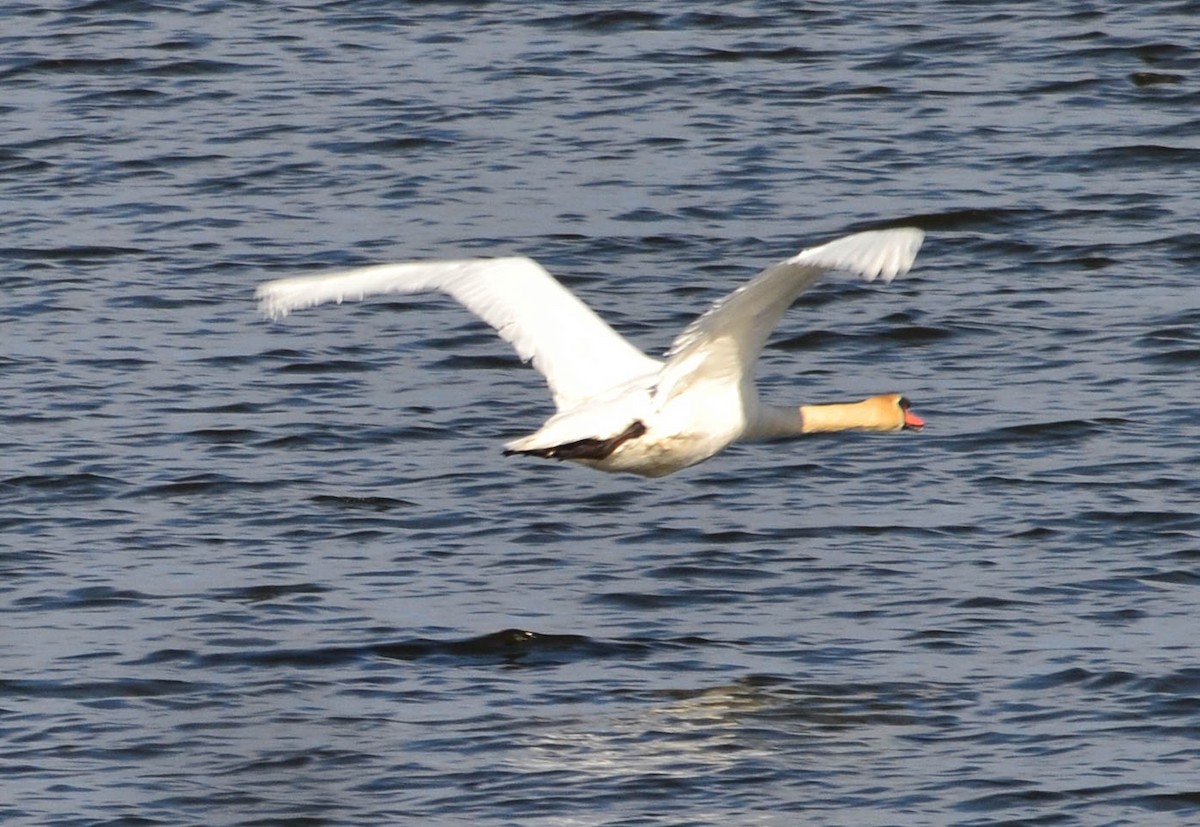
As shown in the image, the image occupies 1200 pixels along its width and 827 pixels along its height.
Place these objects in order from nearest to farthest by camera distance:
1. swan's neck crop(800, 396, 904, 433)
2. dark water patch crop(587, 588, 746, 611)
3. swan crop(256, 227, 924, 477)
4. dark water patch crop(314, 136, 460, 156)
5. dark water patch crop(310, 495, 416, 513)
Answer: swan crop(256, 227, 924, 477)
swan's neck crop(800, 396, 904, 433)
dark water patch crop(587, 588, 746, 611)
dark water patch crop(310, 495, 416, 513)
dark water patch crop(314, 136, 460, 156)

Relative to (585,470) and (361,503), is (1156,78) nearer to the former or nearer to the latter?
(585,470)

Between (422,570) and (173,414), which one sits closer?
(422,570)

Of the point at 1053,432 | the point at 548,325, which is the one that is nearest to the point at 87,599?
the point at 548,325

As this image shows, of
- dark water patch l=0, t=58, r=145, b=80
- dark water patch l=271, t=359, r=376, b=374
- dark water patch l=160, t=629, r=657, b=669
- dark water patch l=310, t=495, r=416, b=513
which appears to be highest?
dark water patch l=0, t=58, r=145, b=80

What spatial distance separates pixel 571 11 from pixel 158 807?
37.5ft

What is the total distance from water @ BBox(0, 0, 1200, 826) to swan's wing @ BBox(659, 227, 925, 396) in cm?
121

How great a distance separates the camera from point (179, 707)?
384 inches

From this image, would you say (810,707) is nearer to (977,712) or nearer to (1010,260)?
(977,712)

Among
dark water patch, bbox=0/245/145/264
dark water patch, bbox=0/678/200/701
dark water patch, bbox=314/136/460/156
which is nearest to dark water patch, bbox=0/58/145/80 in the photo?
dark water patch, bbox=314/136/460/156

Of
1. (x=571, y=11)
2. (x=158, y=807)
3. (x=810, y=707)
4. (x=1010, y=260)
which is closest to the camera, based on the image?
(x=158, y=807)

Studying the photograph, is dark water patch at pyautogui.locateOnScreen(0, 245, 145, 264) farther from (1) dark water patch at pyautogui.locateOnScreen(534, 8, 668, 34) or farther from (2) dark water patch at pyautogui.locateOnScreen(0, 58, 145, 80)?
(1) dark water patch at pyautogui.locateOnScreen(534, 8, 668, 34)

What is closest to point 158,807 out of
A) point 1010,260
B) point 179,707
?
point 179,707

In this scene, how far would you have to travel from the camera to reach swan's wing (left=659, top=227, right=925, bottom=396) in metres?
7.64

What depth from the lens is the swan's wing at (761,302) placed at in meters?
7.64
